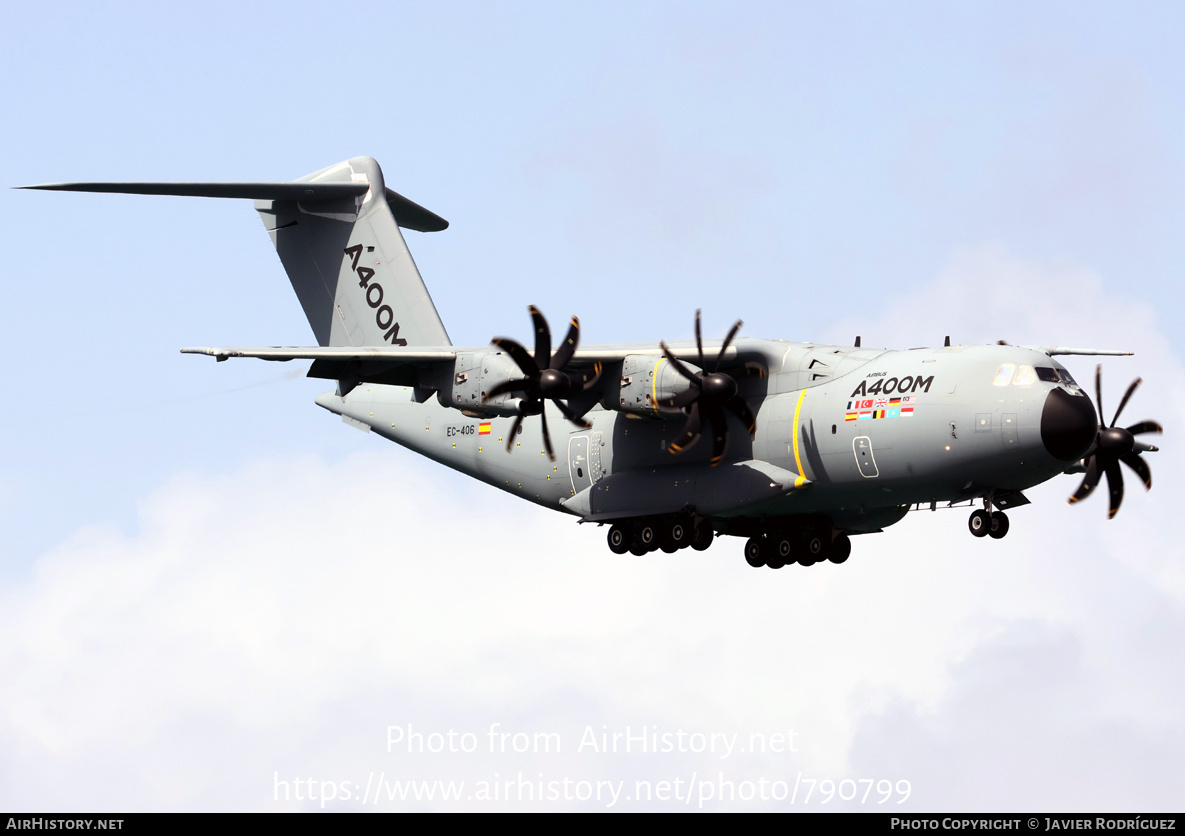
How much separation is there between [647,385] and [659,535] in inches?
118

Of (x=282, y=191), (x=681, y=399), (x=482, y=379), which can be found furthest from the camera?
(x=282, y=191)

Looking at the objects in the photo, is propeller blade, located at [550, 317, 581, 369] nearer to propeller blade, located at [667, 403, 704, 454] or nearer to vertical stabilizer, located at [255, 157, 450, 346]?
propeller blade, located at [667, 403, 704, 454]

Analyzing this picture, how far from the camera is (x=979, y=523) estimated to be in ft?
87.5

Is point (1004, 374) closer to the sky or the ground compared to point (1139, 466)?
closer to the sky

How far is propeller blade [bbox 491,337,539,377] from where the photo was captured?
86.8ft

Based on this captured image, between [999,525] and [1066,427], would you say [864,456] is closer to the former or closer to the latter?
[999,525]

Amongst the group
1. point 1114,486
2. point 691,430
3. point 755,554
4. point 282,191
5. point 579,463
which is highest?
point 282,191

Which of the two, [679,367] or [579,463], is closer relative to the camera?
[679,367]

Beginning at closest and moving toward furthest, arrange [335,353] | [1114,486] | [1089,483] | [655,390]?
[655,390], [335,353], [1089,483], [1114,486]

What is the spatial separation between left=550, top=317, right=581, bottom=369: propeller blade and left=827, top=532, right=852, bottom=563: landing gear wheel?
5.90 metres

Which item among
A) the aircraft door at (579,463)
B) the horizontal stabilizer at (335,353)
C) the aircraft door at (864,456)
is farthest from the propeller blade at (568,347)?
the aircraft door at (864,456)

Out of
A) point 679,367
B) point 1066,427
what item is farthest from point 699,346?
point 1066,427
